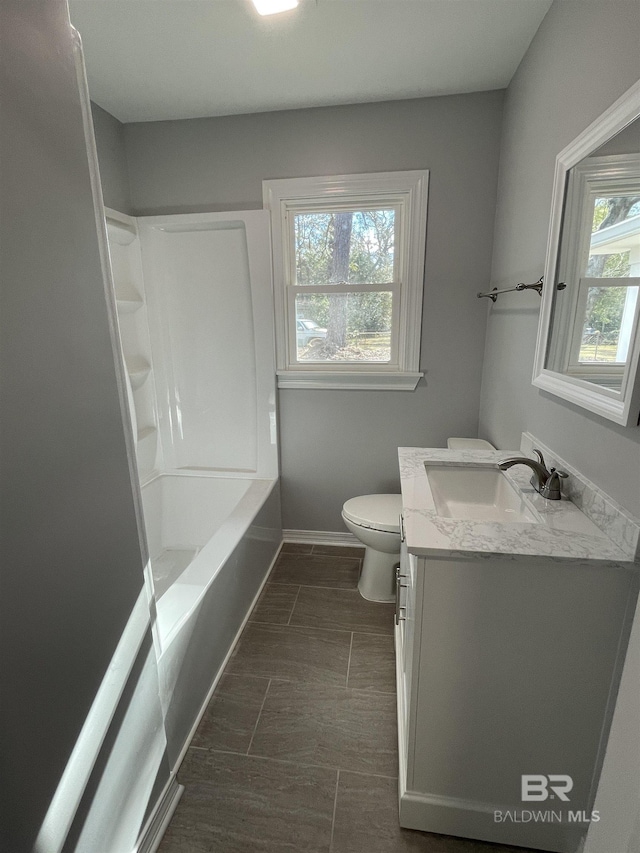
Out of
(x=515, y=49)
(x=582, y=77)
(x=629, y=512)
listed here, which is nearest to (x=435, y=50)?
(x=515, y=49)

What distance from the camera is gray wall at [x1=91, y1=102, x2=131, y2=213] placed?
2086mm

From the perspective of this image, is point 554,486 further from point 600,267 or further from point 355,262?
point 355,262

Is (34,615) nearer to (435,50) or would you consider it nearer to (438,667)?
(438,667)

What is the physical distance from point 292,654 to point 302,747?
408mm

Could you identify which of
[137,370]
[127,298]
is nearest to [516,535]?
[137,370]

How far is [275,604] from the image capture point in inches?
83.5

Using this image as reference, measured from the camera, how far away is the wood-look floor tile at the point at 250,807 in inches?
45.7

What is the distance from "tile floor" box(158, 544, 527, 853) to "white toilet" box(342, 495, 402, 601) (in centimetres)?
12

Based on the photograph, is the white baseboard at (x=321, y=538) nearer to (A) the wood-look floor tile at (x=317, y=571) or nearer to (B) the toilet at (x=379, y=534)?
(A) the wood-look floor tile at (x=317, y=571)

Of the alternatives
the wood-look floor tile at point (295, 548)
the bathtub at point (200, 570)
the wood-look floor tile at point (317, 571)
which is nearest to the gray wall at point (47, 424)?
the bathtub at point (200, 570)

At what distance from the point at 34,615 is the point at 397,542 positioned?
1579 millimetres

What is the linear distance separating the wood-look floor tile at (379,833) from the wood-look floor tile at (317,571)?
103 cm

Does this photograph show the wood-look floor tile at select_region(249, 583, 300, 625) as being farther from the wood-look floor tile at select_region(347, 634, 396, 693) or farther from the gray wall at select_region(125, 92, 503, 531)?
the gray wall at select_region(125, 92, 503, 531)

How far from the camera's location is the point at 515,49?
1.67m
